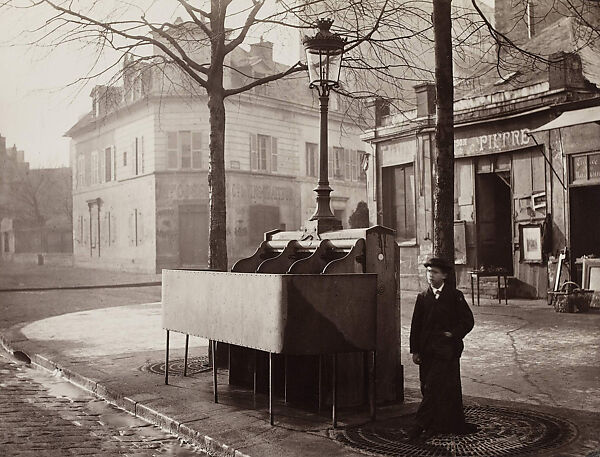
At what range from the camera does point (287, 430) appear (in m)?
5.46

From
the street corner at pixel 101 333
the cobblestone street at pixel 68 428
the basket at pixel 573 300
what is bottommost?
the cobblestone street at pixel 68 428

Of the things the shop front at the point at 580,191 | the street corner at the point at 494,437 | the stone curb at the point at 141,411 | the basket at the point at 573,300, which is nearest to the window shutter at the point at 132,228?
the shop front at the point at 580,191

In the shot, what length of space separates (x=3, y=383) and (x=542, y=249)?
12.4m

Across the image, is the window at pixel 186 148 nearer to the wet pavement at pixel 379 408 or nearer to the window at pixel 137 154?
the window at pixel 137 154

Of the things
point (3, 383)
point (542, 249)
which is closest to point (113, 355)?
point (3, 383)

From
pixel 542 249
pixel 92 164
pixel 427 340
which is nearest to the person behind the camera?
pixel 427 340

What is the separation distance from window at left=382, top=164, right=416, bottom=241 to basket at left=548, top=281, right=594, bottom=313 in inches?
262

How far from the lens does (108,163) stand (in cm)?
3759

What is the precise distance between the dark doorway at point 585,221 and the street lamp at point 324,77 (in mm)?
10165

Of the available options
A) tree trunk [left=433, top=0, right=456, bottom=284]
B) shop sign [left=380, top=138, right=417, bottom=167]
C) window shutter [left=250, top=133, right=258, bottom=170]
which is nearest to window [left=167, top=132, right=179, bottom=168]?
window shutter [left=250, top=133, right=258, bottom=170]

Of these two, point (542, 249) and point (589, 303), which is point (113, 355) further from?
point (542, 249)

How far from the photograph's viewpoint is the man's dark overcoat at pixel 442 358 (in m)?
5.16

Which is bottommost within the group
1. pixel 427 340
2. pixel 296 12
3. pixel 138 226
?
pixel 427 340

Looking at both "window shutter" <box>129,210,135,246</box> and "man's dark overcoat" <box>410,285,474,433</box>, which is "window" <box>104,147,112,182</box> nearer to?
"window shutter" <box>129,210,135,246</box>
